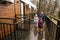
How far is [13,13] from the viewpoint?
26.1ft

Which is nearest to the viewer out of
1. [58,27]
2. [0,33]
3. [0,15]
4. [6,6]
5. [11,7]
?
[58,27]

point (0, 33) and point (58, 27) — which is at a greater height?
point (58, 27)

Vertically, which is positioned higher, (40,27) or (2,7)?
(2,7)

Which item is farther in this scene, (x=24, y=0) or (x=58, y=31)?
(x=24, y=0)

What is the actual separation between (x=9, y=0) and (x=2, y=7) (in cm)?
57

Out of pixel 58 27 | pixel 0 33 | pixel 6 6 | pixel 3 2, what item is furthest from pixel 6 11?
pixel 58 27

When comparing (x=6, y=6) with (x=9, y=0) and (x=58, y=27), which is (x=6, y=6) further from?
(x=58, y=27)

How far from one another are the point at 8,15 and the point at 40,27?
273 cm

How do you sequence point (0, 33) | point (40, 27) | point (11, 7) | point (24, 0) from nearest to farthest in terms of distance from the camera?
point (0, 33) → point (11, 7) → point (40, 27) → point (24, 0)

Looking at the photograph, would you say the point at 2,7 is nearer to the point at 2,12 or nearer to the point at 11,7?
the point at 2,12

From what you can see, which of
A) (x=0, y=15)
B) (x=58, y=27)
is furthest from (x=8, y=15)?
(x=58, y=27)

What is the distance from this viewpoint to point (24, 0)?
440 inches

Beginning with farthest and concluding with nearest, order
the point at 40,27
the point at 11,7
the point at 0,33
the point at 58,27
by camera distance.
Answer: the point at 40,27 < the point at 11,7 < the point at 0,33 < the point at 58,27

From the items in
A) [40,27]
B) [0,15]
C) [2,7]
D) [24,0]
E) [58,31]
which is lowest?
[40,27]
